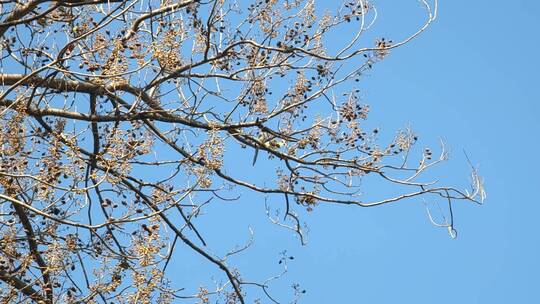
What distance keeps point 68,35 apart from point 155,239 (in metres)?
2.28

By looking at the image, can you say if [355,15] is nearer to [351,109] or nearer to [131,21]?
[351,109]

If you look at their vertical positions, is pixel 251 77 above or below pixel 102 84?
above

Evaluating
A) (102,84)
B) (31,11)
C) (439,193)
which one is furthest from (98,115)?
(439,193)

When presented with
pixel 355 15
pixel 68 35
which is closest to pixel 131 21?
pixel 68 35

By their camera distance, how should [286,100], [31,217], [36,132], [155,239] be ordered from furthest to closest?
[286,100] < [31,217] < [36,132] < [155,239]

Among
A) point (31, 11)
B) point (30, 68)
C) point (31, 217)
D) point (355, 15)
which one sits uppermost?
point (355, 15)

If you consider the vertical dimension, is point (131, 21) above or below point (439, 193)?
above

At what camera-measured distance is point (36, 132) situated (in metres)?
8.01

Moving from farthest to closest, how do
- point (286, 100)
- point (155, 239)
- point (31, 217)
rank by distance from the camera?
point (286, 100)
point (31, 217)
point (155, 239)

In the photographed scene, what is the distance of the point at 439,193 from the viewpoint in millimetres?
9062

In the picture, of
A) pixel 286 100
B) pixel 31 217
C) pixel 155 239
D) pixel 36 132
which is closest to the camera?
pixel 155 239

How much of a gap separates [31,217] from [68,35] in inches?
66.1

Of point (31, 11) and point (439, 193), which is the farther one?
point (439, 193)

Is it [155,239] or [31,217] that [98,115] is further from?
[155,239]
